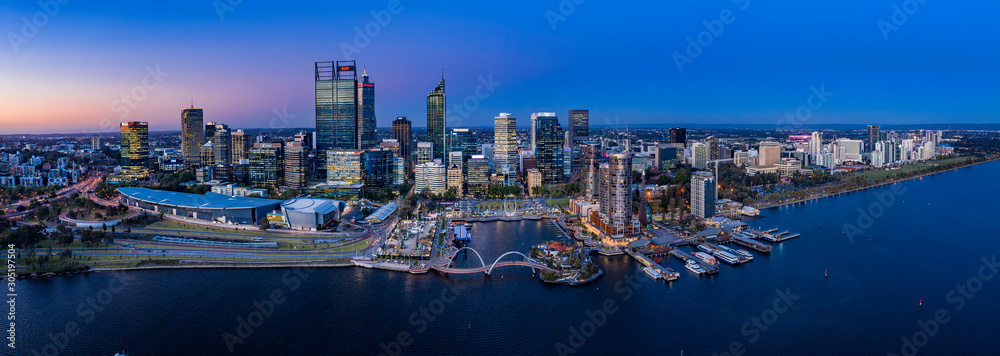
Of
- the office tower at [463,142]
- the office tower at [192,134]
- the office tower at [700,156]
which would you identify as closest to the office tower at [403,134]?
the office tower at [463,142]

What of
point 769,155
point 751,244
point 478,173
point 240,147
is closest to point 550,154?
point 478,173

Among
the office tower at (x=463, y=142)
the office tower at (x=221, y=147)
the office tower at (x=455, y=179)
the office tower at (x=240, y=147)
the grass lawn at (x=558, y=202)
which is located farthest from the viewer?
the office tower at (x=463, y=142)

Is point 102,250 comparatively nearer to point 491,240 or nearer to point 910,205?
point 491,240

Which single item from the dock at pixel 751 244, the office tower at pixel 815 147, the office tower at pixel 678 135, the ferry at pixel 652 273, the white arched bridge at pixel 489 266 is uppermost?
the office tower at pixel 678 135

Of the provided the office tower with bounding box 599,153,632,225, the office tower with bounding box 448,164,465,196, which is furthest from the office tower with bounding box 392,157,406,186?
the office tower with bounding box 599,153,632,225

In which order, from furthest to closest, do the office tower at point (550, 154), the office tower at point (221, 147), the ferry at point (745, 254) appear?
the office tower at point (221, 147) → the office tower at point (550, 154) → the ferry at point (745, 254)

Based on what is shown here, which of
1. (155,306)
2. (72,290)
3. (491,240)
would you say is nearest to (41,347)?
(155,306)

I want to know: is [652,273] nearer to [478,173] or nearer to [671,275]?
[671,275]

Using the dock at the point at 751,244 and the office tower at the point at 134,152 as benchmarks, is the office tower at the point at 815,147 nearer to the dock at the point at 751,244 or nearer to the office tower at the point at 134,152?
the dock at the point at 751,244
